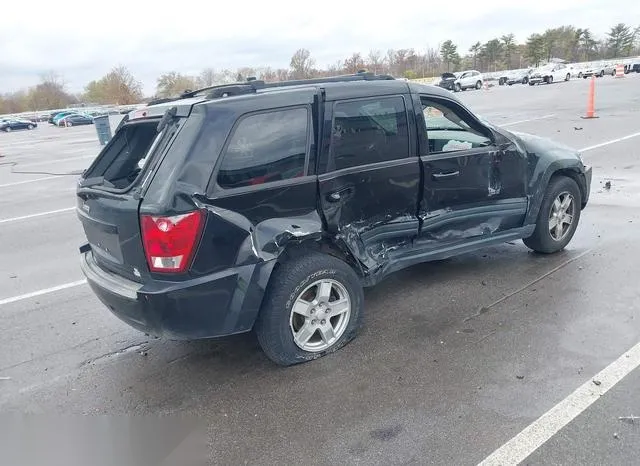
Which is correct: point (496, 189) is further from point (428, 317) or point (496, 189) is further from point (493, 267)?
point (428, 317)

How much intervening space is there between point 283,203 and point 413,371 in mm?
1412

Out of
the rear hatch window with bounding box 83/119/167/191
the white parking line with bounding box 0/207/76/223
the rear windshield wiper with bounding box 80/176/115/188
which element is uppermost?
the rear hatch window with bounding box 83/119/167/191

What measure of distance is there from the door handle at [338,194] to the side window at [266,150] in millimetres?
273

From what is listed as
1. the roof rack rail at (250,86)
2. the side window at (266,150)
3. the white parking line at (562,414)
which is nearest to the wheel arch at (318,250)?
the side window at (266,150)

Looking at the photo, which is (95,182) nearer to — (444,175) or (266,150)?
(266,150)

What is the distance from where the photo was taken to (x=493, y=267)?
17.2 feet

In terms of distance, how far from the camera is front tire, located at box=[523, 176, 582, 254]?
5.16m

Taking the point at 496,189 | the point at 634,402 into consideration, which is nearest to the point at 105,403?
the point at 634,402

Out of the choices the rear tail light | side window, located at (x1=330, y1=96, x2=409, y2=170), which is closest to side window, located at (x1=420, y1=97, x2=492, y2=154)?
side window, located at (x1=330, y1=96, x2=409, y2=170)

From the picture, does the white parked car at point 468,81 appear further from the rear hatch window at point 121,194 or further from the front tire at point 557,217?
the rear hatch window at point 121,194

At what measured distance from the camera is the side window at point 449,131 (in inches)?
180

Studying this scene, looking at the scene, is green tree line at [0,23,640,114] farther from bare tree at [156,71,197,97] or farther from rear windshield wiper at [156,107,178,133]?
rear windshield wiper at [156,107,178,133]

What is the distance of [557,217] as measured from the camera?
5.30 m

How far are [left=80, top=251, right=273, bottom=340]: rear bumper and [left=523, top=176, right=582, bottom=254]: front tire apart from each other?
3100 mm
